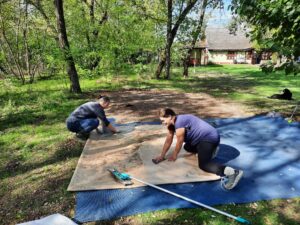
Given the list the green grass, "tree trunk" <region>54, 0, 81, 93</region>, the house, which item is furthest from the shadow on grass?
the house

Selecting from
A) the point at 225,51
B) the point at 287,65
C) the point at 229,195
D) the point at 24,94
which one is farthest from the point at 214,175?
the point at 225,51

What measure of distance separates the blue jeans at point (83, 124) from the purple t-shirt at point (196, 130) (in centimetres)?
238

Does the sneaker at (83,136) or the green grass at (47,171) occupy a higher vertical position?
the sneaker at (83,136)

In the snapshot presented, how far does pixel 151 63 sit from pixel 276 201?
16.9m

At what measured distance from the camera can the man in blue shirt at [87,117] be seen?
618 centimetres

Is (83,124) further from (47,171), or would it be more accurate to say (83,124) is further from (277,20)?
(277,20)

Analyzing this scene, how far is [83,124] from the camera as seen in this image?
635 cm

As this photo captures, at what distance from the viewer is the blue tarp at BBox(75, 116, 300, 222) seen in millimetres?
3881

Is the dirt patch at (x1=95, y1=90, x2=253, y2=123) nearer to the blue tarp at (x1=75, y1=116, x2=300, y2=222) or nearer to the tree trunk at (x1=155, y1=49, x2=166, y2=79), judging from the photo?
the blue tarp at (x1=75, y1=116, x2=300, y2=222)

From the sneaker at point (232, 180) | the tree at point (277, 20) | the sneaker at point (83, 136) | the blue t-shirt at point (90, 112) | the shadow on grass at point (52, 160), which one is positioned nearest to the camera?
the sneaker at point (232, 180)

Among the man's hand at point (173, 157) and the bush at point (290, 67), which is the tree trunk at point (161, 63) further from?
the man's hand at point (173, 157)

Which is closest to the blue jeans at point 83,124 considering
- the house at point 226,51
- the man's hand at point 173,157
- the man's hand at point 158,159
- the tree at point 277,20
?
the man's hand at point 158,159

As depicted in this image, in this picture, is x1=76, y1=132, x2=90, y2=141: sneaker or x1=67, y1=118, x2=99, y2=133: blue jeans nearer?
x1=67, y1=118, x2=99, y2=133: blue jeans

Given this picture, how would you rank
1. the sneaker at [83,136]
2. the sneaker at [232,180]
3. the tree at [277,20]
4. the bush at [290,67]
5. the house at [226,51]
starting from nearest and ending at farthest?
the sneaker at [232,180] → the tree at [277,20] → the bush at [290,67] → the sneaker at [83,136] → the house at [226,51]
